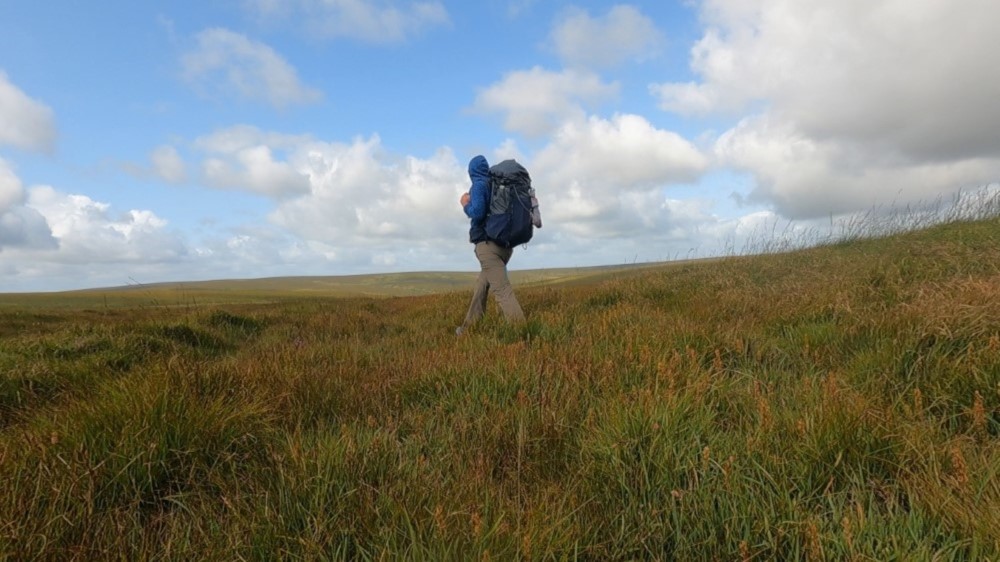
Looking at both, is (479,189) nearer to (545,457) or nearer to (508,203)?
(508,203)

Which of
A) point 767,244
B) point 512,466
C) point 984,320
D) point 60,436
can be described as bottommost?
point 512,466

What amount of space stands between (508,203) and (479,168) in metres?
0.65

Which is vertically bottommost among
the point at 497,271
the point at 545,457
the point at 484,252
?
the point at 545,457

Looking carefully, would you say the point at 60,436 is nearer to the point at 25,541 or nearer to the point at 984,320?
the point at 25,541

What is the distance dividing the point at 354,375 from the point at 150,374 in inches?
57.0

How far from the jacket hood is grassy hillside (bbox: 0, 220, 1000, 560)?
3.48 meters

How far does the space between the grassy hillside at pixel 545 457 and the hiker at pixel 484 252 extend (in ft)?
9.83

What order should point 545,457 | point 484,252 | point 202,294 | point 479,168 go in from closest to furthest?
point 545,457 → point 479,168 → point 484,252 → point 202,294

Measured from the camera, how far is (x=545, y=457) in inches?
101

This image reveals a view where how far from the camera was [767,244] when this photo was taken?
16.5 metres

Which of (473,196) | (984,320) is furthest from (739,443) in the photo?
(473,196)

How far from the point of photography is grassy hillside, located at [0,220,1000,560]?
5.85 ft

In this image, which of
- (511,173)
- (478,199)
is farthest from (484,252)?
(511,173)

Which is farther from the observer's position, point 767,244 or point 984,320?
point 767,244
